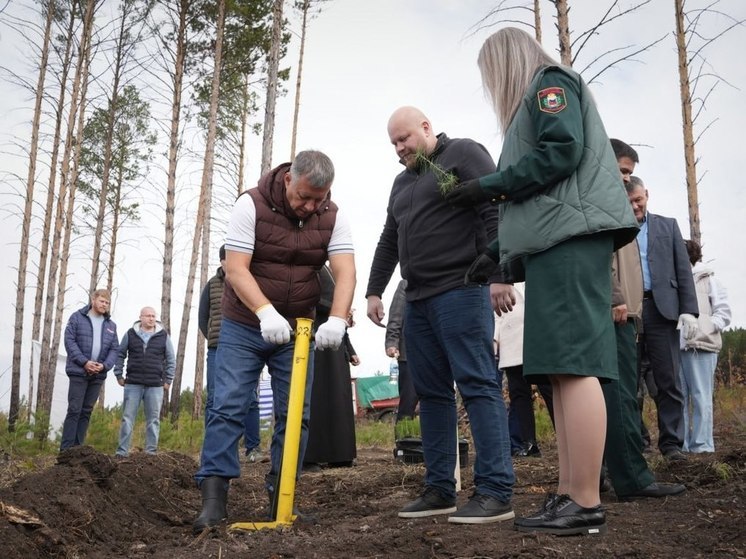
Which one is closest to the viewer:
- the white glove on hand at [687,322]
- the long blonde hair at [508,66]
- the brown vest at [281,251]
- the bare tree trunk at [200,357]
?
the long blonde hair at [508,66]

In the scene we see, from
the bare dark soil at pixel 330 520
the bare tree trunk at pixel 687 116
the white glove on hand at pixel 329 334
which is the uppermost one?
the bare tree trunk at pixel 687 116

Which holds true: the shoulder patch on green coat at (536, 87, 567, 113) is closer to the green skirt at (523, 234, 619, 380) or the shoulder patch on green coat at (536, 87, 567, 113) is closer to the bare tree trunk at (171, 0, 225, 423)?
the green skirt at (523, 234, 619, 380)

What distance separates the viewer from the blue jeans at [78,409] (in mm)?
8422

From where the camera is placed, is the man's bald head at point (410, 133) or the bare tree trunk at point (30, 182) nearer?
the man's bald head at point (410, 133)

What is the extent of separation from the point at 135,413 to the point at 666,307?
5.98m

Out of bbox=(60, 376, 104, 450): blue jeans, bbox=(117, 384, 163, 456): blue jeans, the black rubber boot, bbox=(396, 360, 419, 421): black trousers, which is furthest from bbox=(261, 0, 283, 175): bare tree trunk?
the black rubber boot

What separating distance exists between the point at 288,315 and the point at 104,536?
1.33 metres

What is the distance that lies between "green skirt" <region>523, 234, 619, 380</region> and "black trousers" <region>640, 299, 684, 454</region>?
8.88 feet

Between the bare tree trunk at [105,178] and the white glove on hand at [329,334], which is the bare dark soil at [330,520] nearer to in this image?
the white glove on hand at [329,334]

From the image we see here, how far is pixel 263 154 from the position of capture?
35.5 ft

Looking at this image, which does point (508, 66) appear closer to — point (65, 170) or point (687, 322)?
point (687, 322)

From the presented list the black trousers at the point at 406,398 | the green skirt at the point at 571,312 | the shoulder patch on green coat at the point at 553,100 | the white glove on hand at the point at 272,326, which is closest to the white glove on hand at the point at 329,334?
the white glove on hand at the point at 272,326

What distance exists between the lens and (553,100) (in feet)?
9.09

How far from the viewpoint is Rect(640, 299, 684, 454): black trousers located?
5223 mm
